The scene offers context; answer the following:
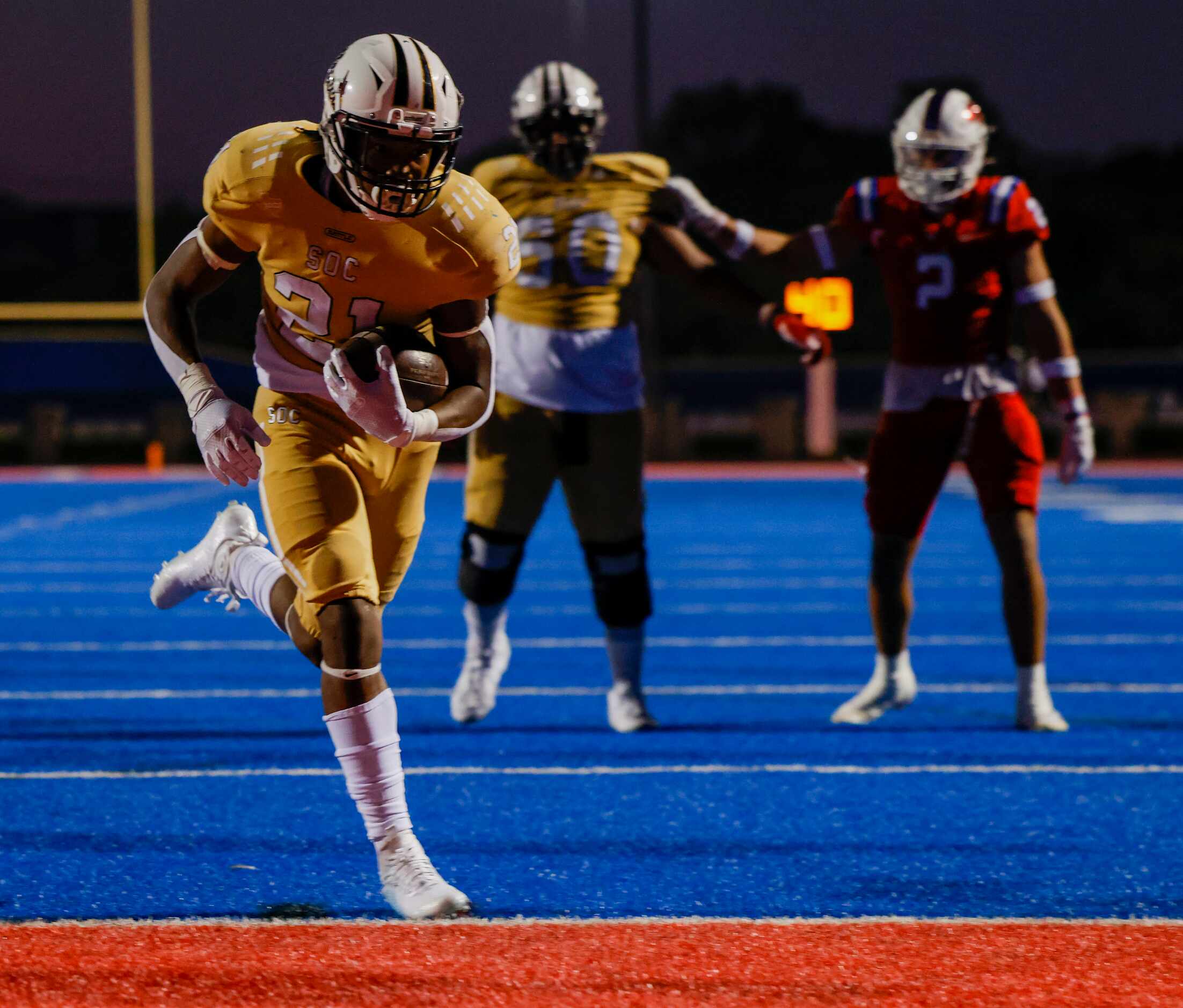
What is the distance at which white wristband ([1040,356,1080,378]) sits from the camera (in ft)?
16.6

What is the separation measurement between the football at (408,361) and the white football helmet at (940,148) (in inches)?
85.7

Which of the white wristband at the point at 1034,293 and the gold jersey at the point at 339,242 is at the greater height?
the gold jersey at the point at 339,242

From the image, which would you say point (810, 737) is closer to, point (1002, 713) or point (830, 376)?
point (1002, 713)

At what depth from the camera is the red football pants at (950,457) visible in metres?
4.94

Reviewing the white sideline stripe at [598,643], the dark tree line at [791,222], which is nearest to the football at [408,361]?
the white sideline stripe at [598,643]

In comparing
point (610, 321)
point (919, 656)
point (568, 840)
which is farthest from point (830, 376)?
A: point (568, 840)

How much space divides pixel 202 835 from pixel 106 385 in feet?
77.2

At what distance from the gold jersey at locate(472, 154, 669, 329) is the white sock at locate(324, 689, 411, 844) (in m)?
2.11

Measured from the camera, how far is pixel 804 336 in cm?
482

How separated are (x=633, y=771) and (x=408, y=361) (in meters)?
1.70

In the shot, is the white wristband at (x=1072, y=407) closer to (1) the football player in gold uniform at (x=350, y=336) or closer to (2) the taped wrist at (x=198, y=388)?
(1) the football player in gold uniform at (x=350, y=336)

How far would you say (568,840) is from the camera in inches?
143

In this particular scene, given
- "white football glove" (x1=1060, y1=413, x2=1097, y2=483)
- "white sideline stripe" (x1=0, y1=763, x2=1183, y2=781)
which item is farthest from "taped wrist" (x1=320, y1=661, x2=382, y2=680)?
"white football glove" (x1=1060, y1=413, x2=1097, y2=483)

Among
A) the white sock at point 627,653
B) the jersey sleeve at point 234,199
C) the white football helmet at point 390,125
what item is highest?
the white football helmet at point 390,125
